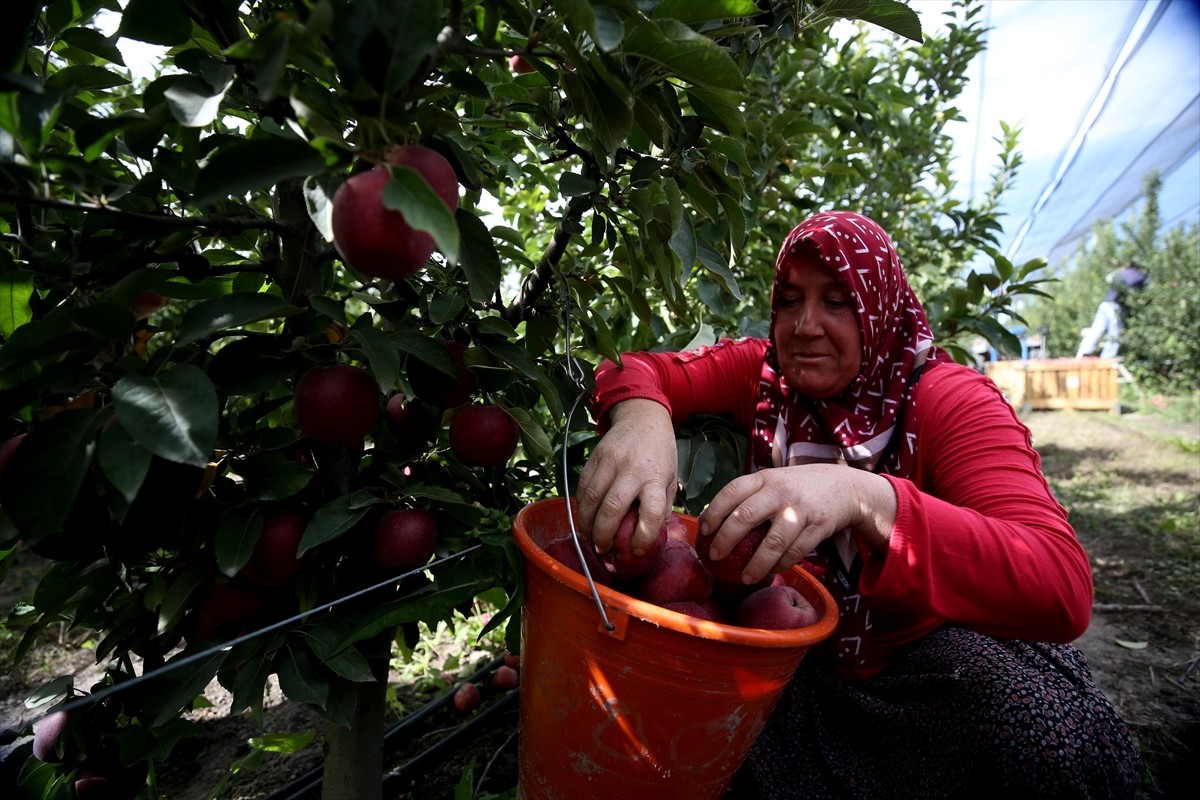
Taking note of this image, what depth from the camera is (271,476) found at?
0.88 metres

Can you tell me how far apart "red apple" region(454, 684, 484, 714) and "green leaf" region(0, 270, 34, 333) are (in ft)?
4.49

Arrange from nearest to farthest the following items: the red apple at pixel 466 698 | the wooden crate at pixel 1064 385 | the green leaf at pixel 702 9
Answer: the green leaf at pixel 702 9 < the red apple at pixel 466 698 < the wooden crate at pixel 1064 385

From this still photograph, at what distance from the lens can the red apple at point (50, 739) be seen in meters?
1.00

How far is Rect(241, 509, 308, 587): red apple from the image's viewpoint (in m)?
0.88

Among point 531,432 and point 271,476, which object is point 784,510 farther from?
point 271,476

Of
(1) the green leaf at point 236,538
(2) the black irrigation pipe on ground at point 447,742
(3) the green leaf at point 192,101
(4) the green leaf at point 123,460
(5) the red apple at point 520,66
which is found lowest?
(2) the black irrigation pipe on ground at point 447,742

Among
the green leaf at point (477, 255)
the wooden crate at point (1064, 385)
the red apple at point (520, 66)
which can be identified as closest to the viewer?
the green leaf at point (477, 255)

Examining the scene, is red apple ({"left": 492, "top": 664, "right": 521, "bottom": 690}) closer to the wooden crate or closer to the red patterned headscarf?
the red patterned headscarf

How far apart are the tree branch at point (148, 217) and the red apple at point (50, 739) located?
741mm

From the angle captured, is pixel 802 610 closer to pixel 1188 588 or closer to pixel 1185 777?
pixel 1185 777

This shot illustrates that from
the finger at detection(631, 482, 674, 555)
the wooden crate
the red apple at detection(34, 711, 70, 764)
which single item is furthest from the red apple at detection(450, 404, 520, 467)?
the wooden crate

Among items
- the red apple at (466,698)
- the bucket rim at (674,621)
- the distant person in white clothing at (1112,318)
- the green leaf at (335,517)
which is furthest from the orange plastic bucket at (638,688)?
the distant person in white clothing at (1112,318)

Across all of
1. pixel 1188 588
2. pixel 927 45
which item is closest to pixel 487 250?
pixel 927 45

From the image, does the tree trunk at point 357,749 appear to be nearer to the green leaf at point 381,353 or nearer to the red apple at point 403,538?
the red apple at point 403,538
